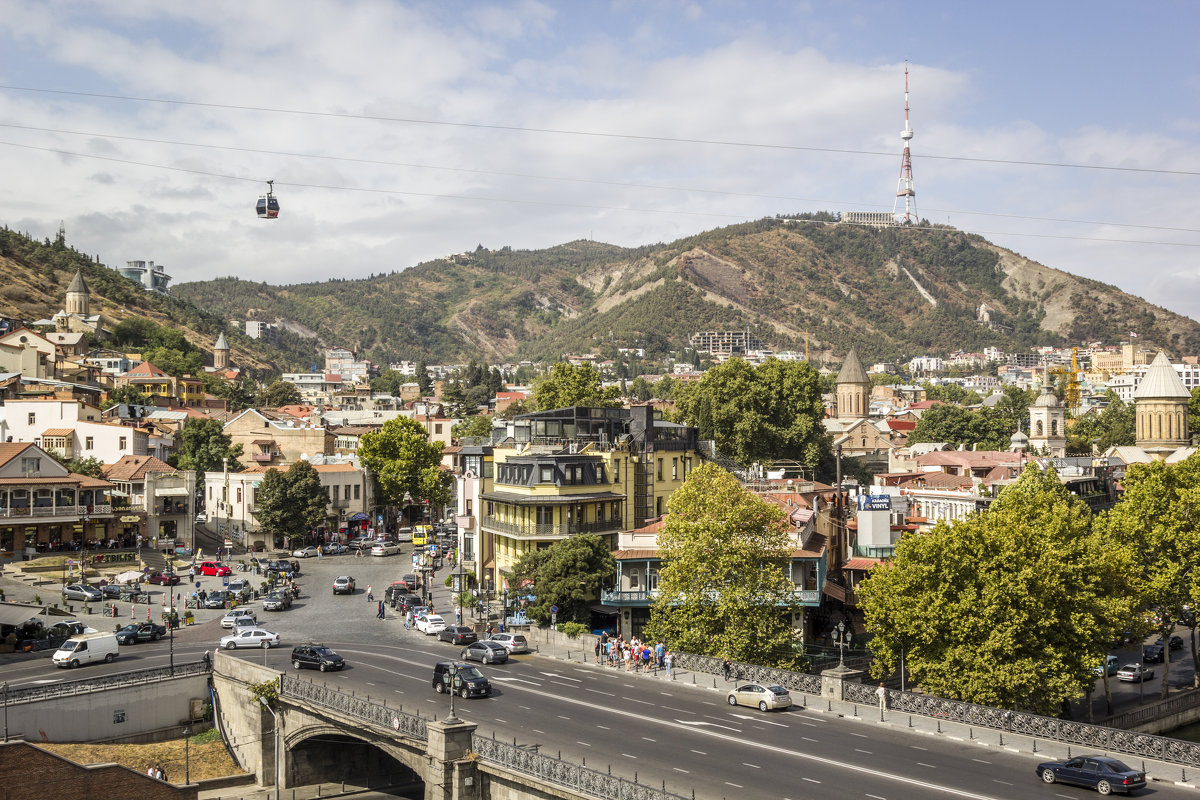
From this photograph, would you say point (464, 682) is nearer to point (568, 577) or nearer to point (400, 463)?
point (568, 577)

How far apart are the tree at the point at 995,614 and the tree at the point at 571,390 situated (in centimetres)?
5583

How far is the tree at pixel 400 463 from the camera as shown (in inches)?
3826

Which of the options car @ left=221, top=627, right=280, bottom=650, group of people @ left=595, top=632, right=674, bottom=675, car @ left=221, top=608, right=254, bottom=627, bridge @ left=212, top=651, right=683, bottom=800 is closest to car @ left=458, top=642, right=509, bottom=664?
group of people @ left=595, top=632, right=674, bottom=675

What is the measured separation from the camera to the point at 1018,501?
5125cm

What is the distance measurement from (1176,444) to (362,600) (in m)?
91.2

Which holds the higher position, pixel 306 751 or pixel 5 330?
pixel 5 330

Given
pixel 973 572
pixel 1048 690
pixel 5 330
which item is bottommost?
pixel 1048 690

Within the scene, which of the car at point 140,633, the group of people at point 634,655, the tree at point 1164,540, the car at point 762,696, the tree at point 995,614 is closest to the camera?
the car at point 762,696

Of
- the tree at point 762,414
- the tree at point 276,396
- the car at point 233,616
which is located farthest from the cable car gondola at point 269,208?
the tree at point 276,396

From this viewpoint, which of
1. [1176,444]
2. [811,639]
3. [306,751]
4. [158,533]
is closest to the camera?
[306,751]

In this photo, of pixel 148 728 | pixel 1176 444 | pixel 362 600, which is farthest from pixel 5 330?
pixel 1176 444

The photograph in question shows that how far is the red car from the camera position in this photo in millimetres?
66312

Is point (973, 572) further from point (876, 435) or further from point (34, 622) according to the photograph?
point (876, 435)

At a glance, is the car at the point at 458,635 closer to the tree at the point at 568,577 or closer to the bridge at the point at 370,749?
the tree at the point at 568,577
